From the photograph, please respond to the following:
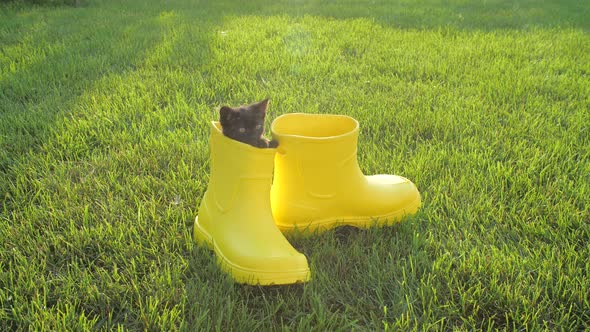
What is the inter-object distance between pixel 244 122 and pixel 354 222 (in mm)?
547

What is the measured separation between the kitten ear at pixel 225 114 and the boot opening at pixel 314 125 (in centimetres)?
22

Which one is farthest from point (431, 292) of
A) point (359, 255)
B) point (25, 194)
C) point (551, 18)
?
point (551, 18)

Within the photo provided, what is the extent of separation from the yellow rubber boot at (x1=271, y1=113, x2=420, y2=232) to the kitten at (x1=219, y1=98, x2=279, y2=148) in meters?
0.08

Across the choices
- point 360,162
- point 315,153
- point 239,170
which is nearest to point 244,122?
point 239,170

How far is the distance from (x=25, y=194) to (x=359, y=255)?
1318mm

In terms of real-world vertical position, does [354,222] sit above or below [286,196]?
below

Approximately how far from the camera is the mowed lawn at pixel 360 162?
3.99 feet

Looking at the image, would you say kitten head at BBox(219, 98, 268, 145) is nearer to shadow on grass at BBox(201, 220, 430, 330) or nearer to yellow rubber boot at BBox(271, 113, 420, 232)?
yellow rubber boot at BBox(271, 113, 420, 232)

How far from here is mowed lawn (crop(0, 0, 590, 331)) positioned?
1.22 m

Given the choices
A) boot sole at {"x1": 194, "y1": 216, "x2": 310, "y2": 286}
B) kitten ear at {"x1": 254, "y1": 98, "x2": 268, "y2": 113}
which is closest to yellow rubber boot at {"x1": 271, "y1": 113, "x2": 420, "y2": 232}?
kitten ear at {"x1": 254, "y1": 98, "x2": 268, "y2": 113}

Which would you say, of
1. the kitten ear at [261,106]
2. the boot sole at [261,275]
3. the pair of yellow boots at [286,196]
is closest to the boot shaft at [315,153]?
Answer: the pair of yellow boots at [286,196]

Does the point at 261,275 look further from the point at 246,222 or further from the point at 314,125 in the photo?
the point at 314,125

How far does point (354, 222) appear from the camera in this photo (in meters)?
1.55

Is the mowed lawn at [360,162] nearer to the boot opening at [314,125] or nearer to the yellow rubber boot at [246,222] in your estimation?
the yellow rubber boot at [246,222]
